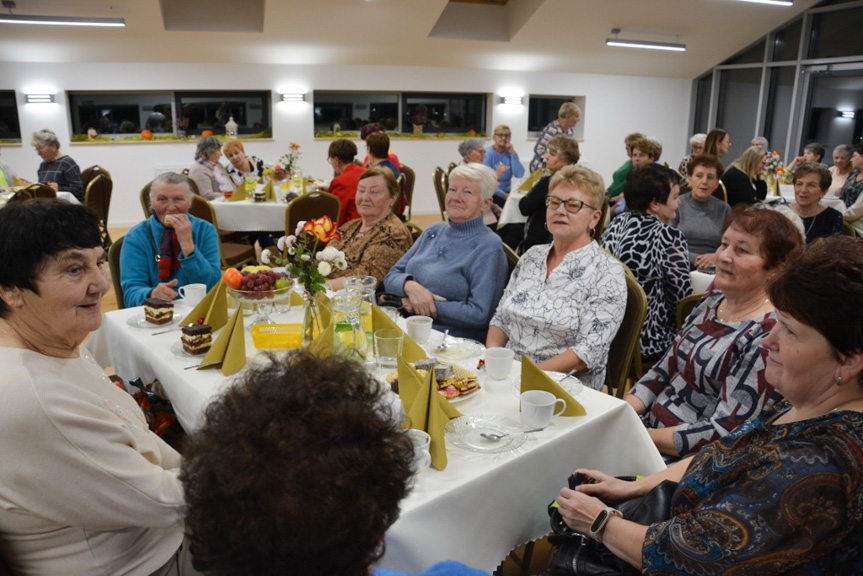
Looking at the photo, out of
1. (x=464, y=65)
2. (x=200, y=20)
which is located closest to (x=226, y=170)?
(x=200, y=20)

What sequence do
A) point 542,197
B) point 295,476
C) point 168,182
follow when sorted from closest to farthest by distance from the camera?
1. point 295,476
2. point 168,182
3. point 542,197

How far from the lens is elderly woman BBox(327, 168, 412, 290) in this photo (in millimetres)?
3293

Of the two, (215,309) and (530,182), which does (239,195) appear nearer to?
(530,182)

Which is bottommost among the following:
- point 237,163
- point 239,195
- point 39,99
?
point 239,195

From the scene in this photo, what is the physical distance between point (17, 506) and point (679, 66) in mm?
12379

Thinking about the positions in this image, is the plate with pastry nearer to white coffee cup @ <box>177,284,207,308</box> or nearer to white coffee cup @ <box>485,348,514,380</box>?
white coffee cup @ <box>485,348,514,380</box>

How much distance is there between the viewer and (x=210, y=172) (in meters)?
6.26

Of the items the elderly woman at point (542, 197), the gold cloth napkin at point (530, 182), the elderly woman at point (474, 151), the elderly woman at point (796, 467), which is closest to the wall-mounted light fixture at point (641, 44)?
the elderly woman at point (474, 151)

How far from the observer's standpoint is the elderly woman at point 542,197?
5.07 metres

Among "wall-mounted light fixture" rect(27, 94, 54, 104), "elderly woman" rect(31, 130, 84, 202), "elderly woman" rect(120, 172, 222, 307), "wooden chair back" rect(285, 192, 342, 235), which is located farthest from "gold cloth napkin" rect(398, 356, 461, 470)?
"wall-mounted light fixture" rect(27, 94, 54, 104)

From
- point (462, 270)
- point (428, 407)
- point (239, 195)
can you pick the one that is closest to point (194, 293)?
point (462, 270)

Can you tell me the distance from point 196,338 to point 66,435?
3.16 feet

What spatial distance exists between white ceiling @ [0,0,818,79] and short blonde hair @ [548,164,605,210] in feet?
22.3

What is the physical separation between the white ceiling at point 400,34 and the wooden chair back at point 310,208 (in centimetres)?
453
